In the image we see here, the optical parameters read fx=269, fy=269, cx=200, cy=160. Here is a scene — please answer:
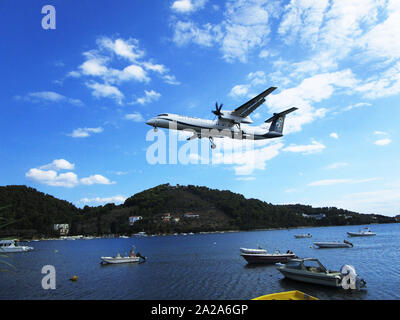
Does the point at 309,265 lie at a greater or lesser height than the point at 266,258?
greater

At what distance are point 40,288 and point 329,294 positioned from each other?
30.3 meters

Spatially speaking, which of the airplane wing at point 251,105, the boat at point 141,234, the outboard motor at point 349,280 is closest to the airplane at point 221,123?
the airplane wing at point 251,105

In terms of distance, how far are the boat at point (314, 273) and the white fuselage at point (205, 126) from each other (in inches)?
582

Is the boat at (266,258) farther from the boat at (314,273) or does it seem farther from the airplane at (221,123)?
the airplane at (221,123)

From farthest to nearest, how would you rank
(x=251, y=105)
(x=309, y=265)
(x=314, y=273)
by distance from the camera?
(x=251, y=105), (x=309, y=265), (x=314, y=273)

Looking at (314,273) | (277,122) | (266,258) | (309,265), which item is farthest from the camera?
(266,258)

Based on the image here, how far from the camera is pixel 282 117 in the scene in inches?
1452

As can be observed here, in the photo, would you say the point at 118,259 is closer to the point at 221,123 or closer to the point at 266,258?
the point at 266,258

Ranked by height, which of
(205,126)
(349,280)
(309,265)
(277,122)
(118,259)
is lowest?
(118,259)

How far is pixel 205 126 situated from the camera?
1105 inches

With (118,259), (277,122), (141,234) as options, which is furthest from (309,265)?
(141,234)

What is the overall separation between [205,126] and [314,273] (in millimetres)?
17726
